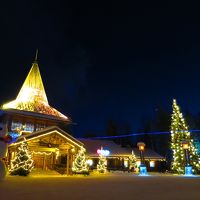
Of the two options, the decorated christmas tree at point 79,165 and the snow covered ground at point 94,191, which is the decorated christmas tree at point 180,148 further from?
the snow covered ground at point 94,191

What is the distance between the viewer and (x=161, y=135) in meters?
54.6

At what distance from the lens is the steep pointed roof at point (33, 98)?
28719 millimetres

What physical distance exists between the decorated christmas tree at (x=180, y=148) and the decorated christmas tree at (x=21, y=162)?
55.5 feet

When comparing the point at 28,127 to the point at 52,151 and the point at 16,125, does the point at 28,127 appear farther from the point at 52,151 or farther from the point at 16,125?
the point at 52,151

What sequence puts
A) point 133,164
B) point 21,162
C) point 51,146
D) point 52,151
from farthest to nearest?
point 133,164
point 52,151
point 51,146
point 21,162

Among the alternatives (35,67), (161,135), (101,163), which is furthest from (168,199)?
(161,135)

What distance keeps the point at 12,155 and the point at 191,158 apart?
19.8 metres

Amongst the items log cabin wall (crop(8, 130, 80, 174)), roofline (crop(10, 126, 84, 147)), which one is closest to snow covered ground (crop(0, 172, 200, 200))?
roofline (crop(10, 126, 84, 147))

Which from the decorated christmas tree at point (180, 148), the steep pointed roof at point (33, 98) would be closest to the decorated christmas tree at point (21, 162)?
the steep pointed roof at point (33, 98)

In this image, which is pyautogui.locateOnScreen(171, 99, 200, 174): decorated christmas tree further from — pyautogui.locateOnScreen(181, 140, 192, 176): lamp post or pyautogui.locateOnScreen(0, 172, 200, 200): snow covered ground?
pyautogui.locateOnScreen(0, 172, 200, 200): snow covered ground

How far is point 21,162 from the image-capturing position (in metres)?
20.0

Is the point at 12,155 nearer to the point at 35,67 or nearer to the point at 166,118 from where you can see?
the point at 35,67

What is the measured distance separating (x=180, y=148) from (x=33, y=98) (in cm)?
1879

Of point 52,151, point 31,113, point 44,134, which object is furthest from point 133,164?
point 44,134
